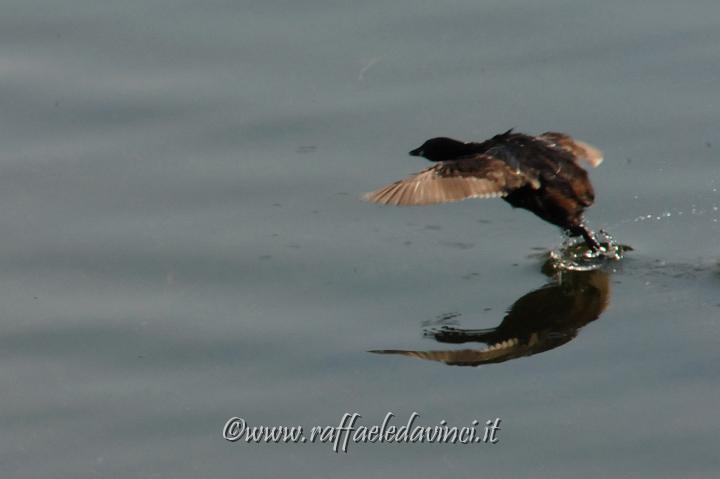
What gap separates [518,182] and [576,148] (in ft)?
1.67

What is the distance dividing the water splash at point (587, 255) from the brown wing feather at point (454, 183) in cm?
47

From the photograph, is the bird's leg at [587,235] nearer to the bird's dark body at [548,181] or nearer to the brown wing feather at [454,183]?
the bird's dark body at [548,181]

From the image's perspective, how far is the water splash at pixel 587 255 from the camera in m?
9.13

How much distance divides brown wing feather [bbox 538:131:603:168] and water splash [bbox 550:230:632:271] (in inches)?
18.7

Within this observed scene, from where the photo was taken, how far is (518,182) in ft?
30.4

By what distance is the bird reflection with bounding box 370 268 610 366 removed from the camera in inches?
316

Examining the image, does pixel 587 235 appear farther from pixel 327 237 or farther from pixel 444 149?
pixel 327 237

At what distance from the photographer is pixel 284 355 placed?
26.2ft

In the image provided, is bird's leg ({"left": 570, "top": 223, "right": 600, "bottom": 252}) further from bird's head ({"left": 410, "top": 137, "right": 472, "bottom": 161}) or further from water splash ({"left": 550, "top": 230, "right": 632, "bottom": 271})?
bird's head ({"left": 410, "top": 137, "right": 472, "bottom": 161})

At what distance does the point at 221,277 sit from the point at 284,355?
A: 96cm

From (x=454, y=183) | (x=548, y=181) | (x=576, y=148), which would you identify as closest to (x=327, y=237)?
(x=454, y=183)

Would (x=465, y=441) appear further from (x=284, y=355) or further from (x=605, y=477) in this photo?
(x=284, y=355)

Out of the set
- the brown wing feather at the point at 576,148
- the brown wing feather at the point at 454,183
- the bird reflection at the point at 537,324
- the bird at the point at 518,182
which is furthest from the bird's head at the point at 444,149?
the bird reflection at the point at 537,324

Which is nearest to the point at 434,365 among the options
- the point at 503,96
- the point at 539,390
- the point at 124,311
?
the point at 539,390
